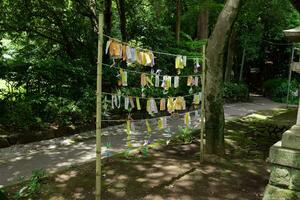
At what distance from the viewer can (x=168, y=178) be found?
214 inches

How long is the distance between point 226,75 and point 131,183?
580 inches

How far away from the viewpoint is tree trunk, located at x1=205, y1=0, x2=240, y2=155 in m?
6.25

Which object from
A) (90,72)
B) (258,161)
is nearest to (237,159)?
(258,161)

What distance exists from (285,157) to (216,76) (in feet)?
8.72

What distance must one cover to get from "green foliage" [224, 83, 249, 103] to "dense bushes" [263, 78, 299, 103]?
301 cm

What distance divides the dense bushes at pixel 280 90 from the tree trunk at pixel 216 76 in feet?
47.3

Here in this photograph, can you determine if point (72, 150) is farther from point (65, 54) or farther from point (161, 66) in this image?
point (161, 66)

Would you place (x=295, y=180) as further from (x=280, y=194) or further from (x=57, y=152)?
(x=57, y=152)

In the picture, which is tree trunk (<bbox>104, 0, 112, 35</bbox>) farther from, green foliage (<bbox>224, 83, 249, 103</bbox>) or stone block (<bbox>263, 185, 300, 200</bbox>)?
stone block (<bbox>263, 185, 300, 200</bbox>)

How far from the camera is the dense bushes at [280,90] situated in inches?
777

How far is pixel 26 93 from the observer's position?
8594 mm

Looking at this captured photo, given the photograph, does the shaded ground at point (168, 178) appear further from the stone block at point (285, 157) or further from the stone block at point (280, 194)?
the stone block at point (285, 157)

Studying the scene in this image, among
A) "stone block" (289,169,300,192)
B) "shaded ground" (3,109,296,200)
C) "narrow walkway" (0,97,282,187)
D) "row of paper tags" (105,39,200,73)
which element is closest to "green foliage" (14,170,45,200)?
"shaded ground" (3,109,296,200)

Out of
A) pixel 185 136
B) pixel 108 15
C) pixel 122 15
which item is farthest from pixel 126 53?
pixel 122 15
